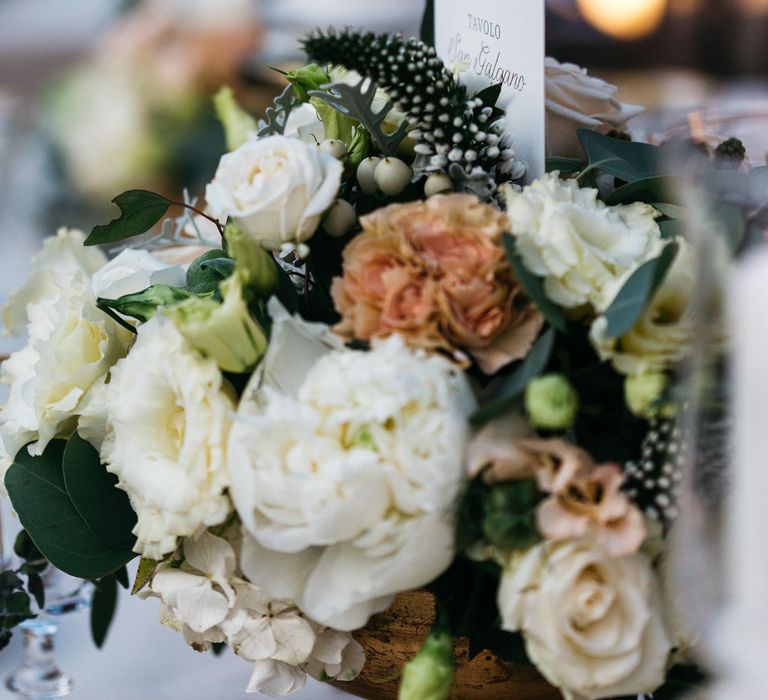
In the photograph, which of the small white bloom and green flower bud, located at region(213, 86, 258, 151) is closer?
the small white bloom

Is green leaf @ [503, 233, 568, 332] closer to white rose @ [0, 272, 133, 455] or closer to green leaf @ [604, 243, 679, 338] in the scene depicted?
green leaf @ [604, 243, 679, 338]

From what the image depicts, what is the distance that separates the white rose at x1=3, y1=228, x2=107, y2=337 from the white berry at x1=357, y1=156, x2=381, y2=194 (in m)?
0.33

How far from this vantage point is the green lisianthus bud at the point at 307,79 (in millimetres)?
718

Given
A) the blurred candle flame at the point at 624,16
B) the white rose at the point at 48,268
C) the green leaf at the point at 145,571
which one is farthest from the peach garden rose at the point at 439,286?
the blurred candle flame at the point at 624,16

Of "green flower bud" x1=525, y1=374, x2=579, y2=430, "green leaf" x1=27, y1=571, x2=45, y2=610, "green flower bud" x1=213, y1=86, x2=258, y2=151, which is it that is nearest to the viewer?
"green flower bud" x1=525, y1=374, x2=579, y2=430

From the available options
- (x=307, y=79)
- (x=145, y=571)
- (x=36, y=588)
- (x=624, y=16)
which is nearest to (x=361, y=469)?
(x=145, y=571)

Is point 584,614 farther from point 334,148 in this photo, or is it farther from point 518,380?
point 334,148

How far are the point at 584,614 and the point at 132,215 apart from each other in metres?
0.42

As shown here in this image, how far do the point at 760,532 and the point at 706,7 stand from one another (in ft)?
11.2

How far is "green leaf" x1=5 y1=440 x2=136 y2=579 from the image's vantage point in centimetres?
65

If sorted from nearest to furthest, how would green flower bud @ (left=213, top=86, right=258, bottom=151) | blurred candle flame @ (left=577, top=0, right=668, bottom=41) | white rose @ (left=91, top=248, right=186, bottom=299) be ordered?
white rose @ (left=91, top=248, right=186, bottom=299)
green flower bud @ (left=213, top=86, right=258, bottom=151)
blurred candle flame @ (left=577, top=0, right=668, bottom=41)

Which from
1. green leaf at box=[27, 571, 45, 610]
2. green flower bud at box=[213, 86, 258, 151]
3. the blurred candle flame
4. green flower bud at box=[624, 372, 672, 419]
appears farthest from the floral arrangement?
the blurred candle flame

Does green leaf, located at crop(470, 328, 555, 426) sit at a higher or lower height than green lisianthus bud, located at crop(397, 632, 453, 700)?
higher

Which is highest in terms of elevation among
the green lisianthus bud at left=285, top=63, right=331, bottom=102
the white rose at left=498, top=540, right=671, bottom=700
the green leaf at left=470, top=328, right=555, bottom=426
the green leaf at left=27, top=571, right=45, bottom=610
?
the green lisianthus bud at left=285, top=63, right=331, bottom=102
